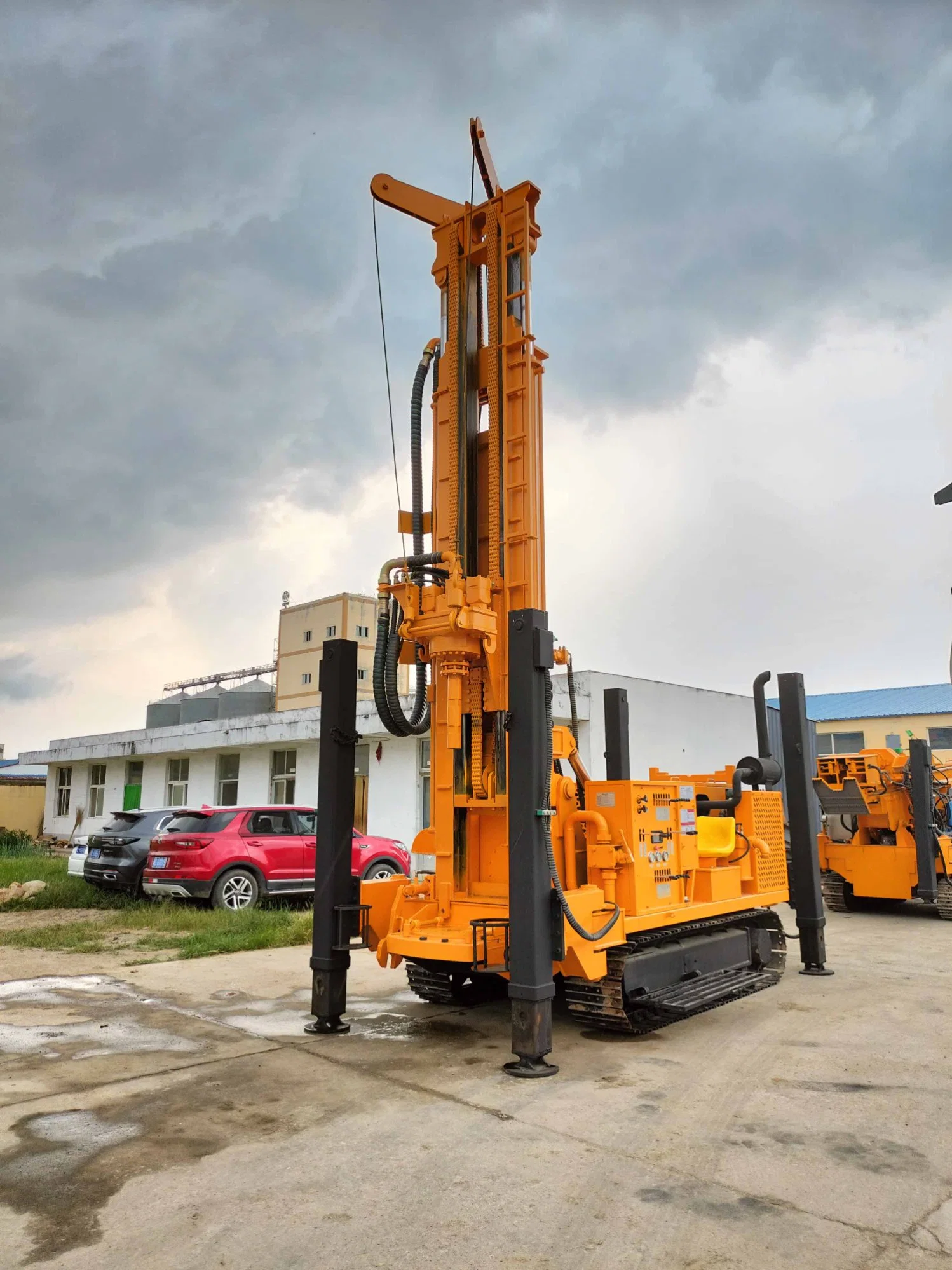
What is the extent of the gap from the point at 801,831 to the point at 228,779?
16319 millimetres

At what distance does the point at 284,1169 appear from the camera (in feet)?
13.1

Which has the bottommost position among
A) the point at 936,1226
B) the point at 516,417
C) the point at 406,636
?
the point at 936,1226

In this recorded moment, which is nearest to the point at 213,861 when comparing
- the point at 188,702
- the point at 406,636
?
the point at 406,636

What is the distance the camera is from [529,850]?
213 inches

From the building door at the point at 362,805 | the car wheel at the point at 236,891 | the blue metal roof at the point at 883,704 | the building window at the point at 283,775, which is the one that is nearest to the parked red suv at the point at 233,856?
the car wheel at the point at 236,891

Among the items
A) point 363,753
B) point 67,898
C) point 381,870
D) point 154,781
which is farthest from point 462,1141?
point 154,781

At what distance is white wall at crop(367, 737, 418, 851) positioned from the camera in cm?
1750

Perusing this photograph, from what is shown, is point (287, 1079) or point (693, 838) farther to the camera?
point (693, 838)

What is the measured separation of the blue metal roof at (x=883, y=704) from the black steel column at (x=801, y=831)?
98.2 ft

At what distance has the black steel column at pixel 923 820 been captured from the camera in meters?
12.8

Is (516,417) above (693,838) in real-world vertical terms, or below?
above

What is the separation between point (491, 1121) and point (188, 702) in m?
37.1

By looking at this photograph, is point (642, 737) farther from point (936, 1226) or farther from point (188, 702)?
point (188, 702)

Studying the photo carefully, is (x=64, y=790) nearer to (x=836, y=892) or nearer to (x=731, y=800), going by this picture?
(x=836, y=892)
